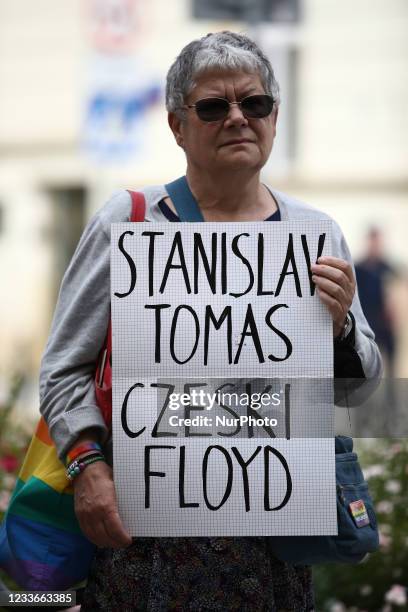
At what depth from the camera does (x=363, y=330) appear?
98.3 inches

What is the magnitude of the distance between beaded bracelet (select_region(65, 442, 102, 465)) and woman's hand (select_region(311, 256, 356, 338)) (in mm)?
529

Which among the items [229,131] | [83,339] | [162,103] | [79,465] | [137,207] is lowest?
[79,465]

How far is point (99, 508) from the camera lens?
2291mm

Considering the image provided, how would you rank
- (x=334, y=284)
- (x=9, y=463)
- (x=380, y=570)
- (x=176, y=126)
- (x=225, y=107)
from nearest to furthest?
(x=334, y=284)
(x=225, y=107)
(x=176, y=126)
(x=380, y=570)
(x=9, y=463)

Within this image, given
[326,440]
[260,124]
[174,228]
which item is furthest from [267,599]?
[260,124]

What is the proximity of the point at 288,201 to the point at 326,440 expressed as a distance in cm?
54

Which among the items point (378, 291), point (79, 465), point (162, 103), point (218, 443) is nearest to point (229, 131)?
point (218, 443)

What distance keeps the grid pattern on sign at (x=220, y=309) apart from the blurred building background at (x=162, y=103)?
9701mm

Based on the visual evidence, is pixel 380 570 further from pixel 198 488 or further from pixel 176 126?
pixel 176 126

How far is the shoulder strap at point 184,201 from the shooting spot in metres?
2.43

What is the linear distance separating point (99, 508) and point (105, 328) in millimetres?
358

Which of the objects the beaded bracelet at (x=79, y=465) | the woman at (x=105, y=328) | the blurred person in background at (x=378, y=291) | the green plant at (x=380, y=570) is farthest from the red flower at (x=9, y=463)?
the blurred person in background at (x=378, y=291)

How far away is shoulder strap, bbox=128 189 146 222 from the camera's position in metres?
2.42

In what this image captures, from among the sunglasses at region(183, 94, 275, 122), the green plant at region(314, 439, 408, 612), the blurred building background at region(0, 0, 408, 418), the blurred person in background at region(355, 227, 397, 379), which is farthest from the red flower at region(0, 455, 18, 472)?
the blurred building background at region(0, 0, 408, 418)
